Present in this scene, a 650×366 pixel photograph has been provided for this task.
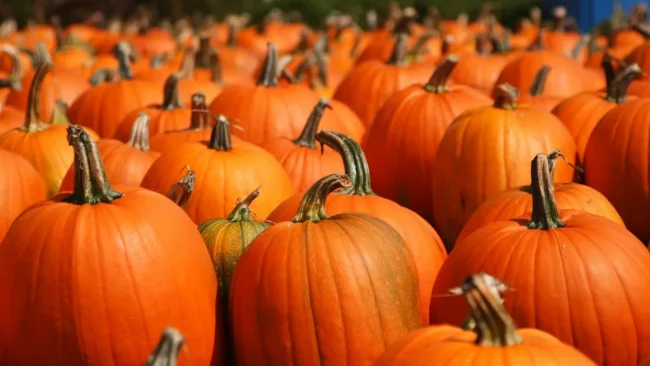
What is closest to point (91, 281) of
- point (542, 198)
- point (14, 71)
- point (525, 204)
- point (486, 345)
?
point (486, 345)

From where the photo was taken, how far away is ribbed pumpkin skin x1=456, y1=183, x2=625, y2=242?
3.25 metres

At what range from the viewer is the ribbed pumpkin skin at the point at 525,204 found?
325 cm

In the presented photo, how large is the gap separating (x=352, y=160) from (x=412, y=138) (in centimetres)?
127

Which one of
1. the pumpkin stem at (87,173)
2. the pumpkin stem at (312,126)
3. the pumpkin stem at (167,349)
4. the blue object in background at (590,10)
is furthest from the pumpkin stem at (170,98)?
the blue object in background at (590,10)

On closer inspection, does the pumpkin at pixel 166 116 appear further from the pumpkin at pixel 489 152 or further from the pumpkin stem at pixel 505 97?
the pumpkin stem at pixel 505 97

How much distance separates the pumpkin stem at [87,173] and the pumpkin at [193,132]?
5.11 ft

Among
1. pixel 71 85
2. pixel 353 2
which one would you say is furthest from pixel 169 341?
pixel 353 2

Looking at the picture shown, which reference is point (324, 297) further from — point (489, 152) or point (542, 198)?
point (489, 152)

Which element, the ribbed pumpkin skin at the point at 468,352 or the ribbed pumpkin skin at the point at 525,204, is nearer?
the ribbed pumpkin skin at the point at 468,352

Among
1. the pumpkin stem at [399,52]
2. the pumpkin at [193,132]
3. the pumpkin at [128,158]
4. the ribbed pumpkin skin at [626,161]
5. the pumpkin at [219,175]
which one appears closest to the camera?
the pumpkin at [219,175]

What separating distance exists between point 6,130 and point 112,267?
257cm

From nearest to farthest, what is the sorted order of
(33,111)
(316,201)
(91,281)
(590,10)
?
1. (91,281)
2. (316,201)
3. (33,111)
4. (590,10)

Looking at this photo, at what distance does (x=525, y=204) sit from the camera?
10.6 ft

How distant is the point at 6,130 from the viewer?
4934 millimetres
